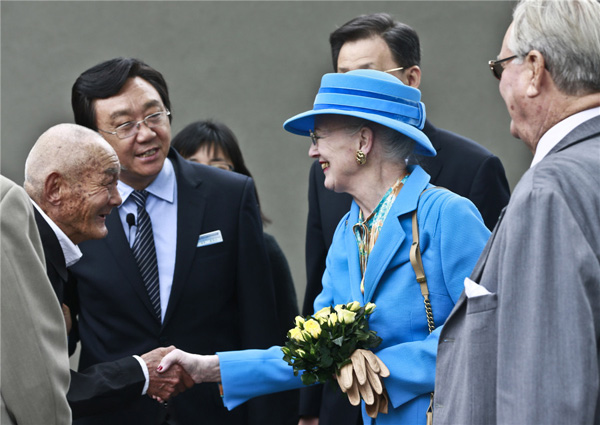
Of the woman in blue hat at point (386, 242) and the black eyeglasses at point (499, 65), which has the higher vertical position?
the black eyeglasses at point (499, 65)

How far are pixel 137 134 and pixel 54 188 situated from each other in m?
0.92

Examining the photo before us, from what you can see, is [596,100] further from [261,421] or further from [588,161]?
[261,421]

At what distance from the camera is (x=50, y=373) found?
242 centimetres

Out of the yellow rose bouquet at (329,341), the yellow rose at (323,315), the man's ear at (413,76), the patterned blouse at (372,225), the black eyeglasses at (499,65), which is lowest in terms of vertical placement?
the yellow rose bouquet at (329,341)

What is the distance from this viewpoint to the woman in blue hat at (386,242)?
291 cm

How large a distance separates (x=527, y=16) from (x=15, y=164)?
562 cm

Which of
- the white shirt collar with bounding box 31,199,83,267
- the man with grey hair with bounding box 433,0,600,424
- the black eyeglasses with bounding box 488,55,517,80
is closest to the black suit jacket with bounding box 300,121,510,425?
the white shirt collar with bounding box 31,199,83,267

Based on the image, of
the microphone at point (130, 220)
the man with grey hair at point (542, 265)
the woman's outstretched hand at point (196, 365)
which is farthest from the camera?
the microphone at point (130, 220)

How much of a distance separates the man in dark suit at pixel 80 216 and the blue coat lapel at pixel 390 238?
3.23ft

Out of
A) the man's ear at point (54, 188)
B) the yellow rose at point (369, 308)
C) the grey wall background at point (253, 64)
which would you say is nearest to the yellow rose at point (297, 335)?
the yellow rose at point (369, 308)

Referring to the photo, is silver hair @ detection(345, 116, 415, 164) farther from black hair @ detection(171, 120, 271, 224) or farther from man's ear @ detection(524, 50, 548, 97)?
black hair @ detection(171, 120, 271, 224)

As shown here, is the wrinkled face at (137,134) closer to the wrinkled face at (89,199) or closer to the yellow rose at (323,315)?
the wrinkled face at (89,199)

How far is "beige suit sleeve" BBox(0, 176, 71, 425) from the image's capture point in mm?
2354

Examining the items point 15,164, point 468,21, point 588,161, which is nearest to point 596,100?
point 588,161
